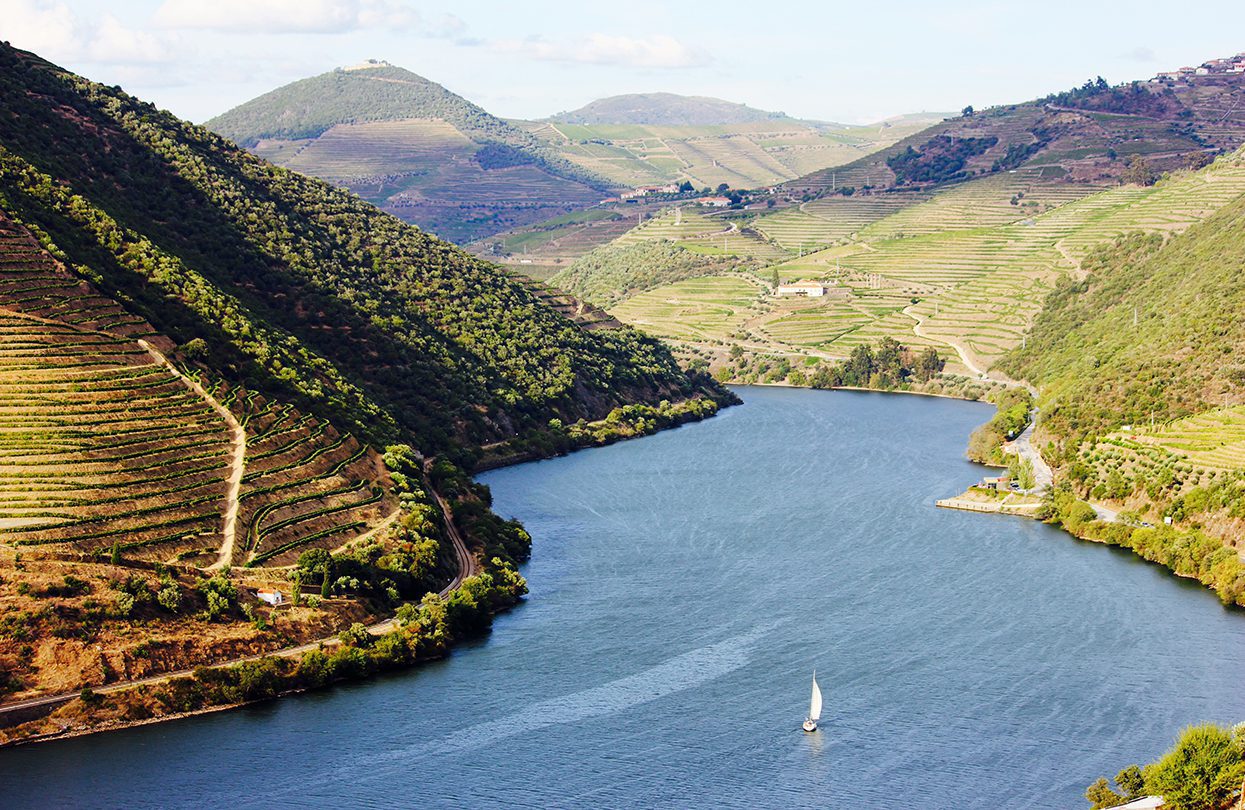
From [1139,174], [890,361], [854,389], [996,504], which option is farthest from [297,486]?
[1139,174]

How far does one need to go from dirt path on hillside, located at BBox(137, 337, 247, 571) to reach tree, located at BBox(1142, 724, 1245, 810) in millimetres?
36514

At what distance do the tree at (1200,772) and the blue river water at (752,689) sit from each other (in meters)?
3.24

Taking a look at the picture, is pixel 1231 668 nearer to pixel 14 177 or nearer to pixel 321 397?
pixel 321 397

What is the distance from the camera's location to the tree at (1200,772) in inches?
1785

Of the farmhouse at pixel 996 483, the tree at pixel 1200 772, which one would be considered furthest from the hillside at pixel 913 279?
the tree at pixel 1200 772

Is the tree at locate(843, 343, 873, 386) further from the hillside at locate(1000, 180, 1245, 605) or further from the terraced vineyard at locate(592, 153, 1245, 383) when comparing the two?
the hillside at locate(1000, 180, 1245, 605)

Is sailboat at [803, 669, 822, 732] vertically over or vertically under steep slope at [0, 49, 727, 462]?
under

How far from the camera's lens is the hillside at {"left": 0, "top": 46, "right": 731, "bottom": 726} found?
59.0 meters

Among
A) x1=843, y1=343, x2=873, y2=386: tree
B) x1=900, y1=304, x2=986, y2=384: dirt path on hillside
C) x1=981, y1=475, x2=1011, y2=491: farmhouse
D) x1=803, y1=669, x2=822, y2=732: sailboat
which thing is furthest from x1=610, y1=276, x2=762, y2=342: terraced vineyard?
x1=803, y1=669, x2=822, y2=732: sailboat

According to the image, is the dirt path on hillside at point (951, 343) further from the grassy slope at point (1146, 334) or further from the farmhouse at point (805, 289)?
the farmhouse at point (805, 289)

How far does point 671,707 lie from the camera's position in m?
57.4

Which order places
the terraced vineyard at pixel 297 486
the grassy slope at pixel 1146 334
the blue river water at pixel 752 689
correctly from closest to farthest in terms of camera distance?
the blue river water at pixel 752 689 → the terraced vineyard at pixel 297 486 → the grassy slope at pixel 1146 334

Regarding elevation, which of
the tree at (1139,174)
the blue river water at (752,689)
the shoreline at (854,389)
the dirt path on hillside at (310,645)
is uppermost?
the tree at (1139,174)

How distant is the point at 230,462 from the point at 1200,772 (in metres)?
42.8
